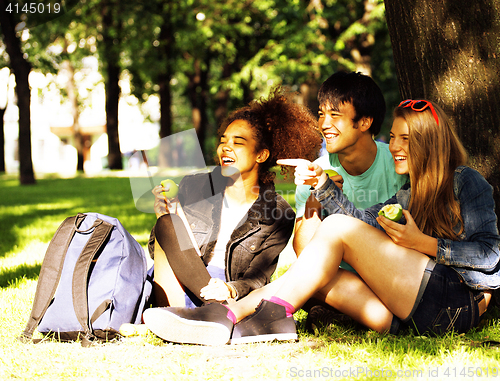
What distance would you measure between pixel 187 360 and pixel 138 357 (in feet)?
0.89

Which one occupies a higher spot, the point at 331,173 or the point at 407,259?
the point at 331,173

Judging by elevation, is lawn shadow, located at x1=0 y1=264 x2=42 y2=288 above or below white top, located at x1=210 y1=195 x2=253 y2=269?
below

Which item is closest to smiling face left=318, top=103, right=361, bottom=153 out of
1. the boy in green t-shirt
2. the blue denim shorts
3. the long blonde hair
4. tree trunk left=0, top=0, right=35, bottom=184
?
the boy in green t-shirt

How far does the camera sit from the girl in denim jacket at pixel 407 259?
103 inches

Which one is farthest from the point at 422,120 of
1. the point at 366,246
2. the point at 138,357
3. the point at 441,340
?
the point at 138,357

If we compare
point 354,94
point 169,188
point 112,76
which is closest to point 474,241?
point 354,94

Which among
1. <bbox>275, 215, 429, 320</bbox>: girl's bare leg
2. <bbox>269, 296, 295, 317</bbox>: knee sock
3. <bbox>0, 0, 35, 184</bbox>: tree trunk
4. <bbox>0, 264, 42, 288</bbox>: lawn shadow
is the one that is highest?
<bbox>0, 0, 35, 184</bbox>: tree trunk

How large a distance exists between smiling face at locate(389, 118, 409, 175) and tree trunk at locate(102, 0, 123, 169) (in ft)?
55.5

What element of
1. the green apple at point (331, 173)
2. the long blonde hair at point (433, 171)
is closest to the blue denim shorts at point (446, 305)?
the long blonde hair at point (433, 171)

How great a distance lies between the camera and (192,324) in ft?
8.98

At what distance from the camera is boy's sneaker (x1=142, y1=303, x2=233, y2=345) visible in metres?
2.72

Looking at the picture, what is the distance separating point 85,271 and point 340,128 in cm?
179

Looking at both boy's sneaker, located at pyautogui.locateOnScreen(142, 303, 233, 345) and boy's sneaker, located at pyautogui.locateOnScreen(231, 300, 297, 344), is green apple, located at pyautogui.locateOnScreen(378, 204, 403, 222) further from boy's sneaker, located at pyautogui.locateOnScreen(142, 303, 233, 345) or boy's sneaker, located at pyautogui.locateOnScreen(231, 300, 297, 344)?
boy's sneaker, located at pyautogui.locateOnScreen(142, 303, 233, 345)

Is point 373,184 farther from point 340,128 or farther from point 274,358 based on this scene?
point 274,358
